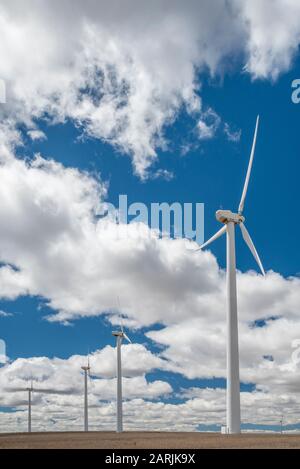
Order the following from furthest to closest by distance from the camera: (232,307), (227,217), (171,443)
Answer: (227,217), (232,307), (171,443)

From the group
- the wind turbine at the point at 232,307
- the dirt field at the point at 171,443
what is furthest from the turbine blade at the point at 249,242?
the dirt field at the point at 171,443

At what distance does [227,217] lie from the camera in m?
79.8

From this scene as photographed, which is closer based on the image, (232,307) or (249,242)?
(232,307)

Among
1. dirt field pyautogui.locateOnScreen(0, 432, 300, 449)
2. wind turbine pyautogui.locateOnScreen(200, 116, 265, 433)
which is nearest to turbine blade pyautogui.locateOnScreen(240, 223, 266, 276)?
wind turbine pyautogui.locateOnScreen(200, 116, 265, 433)

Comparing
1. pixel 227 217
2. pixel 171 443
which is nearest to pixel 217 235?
pixel 227 217

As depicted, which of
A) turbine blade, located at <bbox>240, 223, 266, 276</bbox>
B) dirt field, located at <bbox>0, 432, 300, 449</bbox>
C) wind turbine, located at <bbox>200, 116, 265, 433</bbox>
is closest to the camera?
dirt field, located at <bbox>0, 432, 300, 449</bbox>

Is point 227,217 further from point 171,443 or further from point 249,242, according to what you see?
point 171,443

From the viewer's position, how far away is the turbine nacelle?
7994 centimetres

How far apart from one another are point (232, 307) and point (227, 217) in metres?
15.2

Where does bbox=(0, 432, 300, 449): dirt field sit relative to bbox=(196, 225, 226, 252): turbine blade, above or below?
below

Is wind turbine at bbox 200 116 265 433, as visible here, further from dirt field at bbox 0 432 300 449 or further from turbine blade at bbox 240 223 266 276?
dirt field at bbox 0 432 300 449

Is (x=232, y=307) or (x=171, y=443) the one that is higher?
(x=232, y=307)

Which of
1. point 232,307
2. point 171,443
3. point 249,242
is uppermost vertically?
point 249,242

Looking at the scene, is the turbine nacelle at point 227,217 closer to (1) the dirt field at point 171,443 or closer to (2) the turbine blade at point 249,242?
(2) the turbine blade at point 249,242
